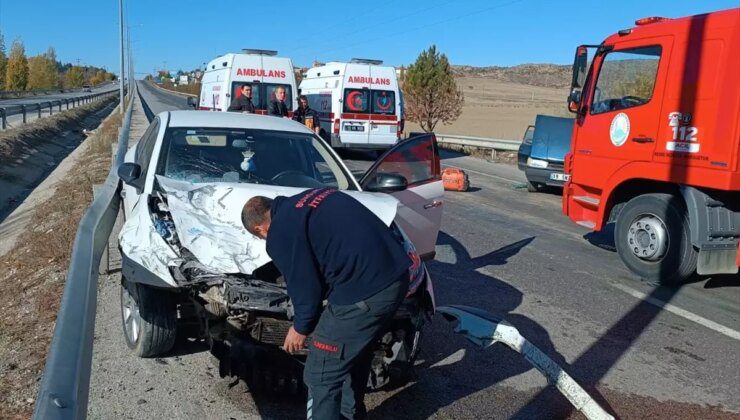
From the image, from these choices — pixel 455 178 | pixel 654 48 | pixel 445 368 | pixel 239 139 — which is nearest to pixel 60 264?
pixel 239 139

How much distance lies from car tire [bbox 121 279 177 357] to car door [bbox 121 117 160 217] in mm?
745

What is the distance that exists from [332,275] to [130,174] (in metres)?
2.57

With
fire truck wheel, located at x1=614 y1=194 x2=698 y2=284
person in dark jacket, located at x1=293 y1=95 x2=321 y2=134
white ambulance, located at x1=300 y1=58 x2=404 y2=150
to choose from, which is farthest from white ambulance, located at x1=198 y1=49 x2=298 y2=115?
fire truck wheel, located at x1=614 y1=194 x2=698 y2=284

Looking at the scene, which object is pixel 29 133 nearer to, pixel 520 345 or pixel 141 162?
pixel 141 162

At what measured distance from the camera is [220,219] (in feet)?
13.4

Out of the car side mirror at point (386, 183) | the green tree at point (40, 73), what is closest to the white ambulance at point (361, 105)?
the car side mirror at point (386, 183)

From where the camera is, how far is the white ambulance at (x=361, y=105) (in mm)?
18484

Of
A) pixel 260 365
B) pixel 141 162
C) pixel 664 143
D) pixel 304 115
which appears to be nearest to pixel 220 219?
pixel 260 365

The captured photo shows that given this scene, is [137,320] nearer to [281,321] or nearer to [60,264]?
[281,321]

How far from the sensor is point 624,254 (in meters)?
7.45

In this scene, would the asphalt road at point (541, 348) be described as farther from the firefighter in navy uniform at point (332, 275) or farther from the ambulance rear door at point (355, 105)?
the ambulance rear door at point (355, 105)

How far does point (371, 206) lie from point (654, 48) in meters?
4.56

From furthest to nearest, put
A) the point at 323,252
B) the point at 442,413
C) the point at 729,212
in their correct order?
the point at 729,212
the point at 442,413
the point at 323,252

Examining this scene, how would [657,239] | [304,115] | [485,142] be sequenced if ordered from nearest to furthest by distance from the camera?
1. [657,239]
2. [304,115]
3. [485,142]
